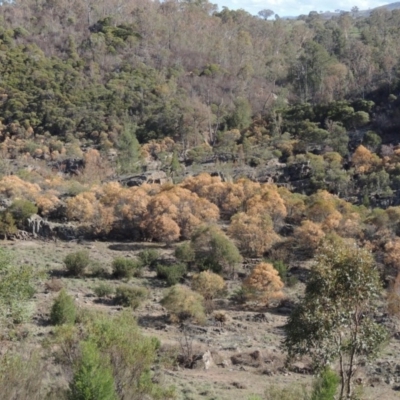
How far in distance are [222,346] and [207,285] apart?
4.92m

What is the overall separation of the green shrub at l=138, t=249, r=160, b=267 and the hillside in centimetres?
7

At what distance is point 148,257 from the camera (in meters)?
29.7

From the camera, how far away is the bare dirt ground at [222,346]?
1598cm

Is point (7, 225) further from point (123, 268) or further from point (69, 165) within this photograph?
point (69, 165)

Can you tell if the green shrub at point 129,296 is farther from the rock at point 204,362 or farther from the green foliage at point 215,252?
the rock at point 204,362

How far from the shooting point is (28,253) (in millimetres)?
30125

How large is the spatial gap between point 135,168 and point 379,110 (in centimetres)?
2736

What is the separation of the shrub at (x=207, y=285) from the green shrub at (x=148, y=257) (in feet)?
16.8

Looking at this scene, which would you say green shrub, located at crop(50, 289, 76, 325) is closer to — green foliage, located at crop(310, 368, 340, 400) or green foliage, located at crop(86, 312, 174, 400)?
green foliage, located at crop(86, 312, 174, 400)

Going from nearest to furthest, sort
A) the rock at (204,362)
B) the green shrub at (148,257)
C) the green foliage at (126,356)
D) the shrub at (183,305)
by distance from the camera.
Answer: the green foliage at (126,356)
the rock at (204,362)
the shrub at (183,305)
the green shrub at (148,257)

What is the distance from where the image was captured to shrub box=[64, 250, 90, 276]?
27.3m

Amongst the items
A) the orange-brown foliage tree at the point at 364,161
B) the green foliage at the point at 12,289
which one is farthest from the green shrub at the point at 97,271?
the orange-brown foliage tree at the point at 364,161

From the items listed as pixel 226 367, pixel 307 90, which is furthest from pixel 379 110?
pixel 226 367

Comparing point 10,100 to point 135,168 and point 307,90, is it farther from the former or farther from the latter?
point 307,90
